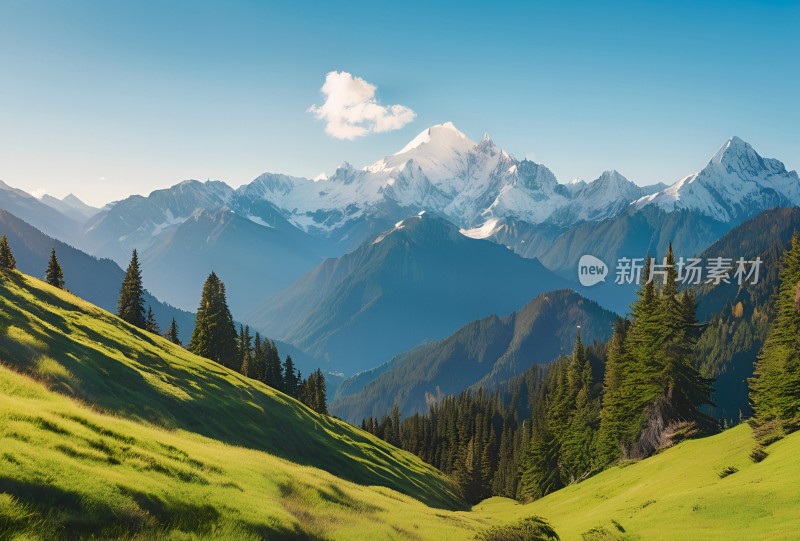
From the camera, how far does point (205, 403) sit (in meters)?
48.3

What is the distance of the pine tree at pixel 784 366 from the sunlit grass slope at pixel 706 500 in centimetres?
271

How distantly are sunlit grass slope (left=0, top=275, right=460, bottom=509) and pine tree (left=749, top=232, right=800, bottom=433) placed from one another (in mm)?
39356

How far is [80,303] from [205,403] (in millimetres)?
26006

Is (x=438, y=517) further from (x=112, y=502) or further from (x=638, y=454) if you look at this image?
(x=638, y=454)

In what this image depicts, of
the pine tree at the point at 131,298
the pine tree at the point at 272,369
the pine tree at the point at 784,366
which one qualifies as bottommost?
A: the pine tree at the point at 272,369

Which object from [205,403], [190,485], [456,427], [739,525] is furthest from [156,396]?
[456,427]

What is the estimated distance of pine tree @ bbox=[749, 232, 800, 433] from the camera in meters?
44.1

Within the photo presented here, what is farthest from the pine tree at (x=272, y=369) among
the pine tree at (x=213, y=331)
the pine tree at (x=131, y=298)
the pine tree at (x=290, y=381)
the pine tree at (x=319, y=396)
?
the pine tree at (x=131, y=298)

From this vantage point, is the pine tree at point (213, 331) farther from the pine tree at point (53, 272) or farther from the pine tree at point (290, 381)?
the pine tree at point (290, 381)

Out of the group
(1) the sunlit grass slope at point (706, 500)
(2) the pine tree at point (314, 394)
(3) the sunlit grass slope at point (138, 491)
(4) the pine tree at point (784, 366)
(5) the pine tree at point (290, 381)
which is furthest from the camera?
(5) the pine tree at point (290, 381)

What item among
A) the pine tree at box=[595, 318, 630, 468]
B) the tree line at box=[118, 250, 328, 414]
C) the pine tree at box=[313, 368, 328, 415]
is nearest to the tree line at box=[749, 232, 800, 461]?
the pine tree at box=[595, 318, 630, 468]

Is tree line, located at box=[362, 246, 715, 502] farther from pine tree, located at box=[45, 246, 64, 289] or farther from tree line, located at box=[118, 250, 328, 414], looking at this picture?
pine tree, located at box=[45, 246, 64, 289]

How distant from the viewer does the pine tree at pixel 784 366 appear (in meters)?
44.1

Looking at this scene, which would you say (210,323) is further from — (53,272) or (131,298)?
(53,272)
